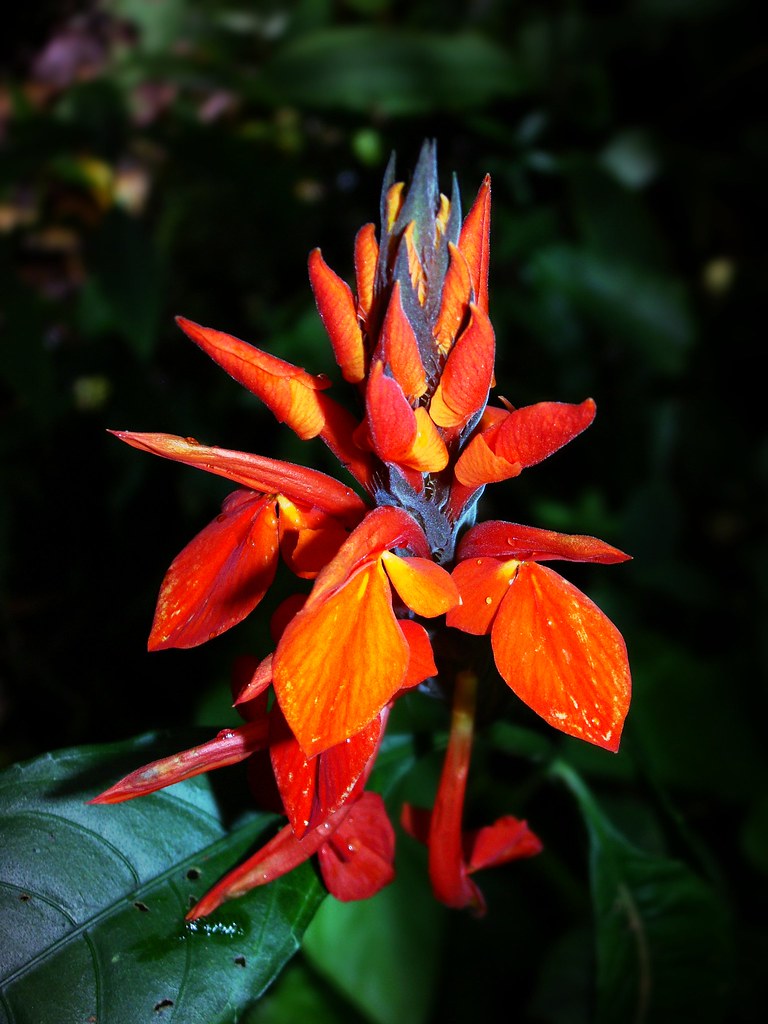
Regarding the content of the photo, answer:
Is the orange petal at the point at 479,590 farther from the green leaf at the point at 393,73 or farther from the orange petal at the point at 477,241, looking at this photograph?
the green leaf at the point at 393,73

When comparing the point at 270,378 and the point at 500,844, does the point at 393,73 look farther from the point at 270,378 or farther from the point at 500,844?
the point at 500,844

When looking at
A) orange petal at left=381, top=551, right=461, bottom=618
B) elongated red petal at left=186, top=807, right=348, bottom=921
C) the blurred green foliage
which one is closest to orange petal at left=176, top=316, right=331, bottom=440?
orange petal at left=381, top=551, right=461, bottom=618

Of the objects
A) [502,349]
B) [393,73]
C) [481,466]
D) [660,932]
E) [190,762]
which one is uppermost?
[393,73]

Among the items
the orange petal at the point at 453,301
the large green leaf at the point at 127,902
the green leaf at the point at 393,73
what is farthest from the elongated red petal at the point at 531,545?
the green leaf at the point at 393,73

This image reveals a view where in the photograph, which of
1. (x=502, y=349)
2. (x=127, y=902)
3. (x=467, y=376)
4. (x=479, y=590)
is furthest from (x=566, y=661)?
(x=502, y=349)

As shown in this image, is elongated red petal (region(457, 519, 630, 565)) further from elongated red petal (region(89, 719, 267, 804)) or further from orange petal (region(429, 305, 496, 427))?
elongated red petal (region(89, 719, 267, 804))
